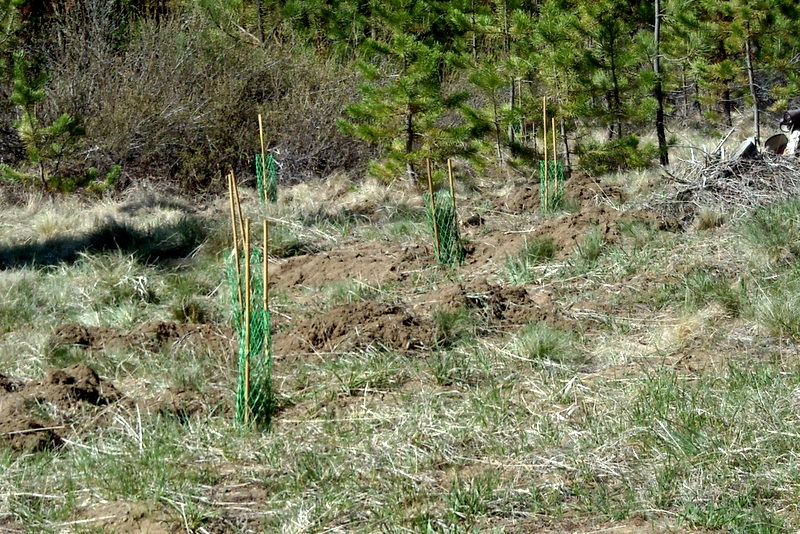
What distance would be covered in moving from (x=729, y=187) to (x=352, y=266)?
2.89 meters

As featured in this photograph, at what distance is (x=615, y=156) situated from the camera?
39.5 ft

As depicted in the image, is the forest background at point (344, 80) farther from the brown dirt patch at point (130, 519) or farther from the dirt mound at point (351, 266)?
the brown dirt patch at point (130, 519)

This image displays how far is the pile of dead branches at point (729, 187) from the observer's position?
25.2ft

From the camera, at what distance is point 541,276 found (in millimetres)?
6836

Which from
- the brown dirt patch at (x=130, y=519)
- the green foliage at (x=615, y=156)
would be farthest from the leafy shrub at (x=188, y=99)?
the brown dirt patch at (x=130, y=519)

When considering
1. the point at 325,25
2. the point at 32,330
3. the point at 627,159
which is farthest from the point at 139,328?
the point at 325,25

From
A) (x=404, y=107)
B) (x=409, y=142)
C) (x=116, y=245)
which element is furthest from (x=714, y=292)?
(x=409, y=142)

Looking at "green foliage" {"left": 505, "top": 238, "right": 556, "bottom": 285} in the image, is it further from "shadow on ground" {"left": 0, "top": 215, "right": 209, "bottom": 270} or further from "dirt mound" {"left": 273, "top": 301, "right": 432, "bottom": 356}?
"shadow on ground" {"left": 0, "top": 215, "right": 209, "bottom": 270}

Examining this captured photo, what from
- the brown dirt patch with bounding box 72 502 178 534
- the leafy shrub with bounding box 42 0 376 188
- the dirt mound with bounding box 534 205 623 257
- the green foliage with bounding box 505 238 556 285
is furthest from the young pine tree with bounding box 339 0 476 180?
the brown dirt patch with bounding box 72 502 178 534

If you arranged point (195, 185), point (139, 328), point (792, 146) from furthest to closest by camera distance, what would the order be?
point (195, 185)
point (792, 146)
point (139, 328)

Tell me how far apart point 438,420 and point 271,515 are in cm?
98

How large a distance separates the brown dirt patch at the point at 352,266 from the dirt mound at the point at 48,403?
2.30m

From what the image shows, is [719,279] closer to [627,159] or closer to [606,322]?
[606,322]

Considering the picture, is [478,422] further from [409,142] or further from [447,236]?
[409,142]
